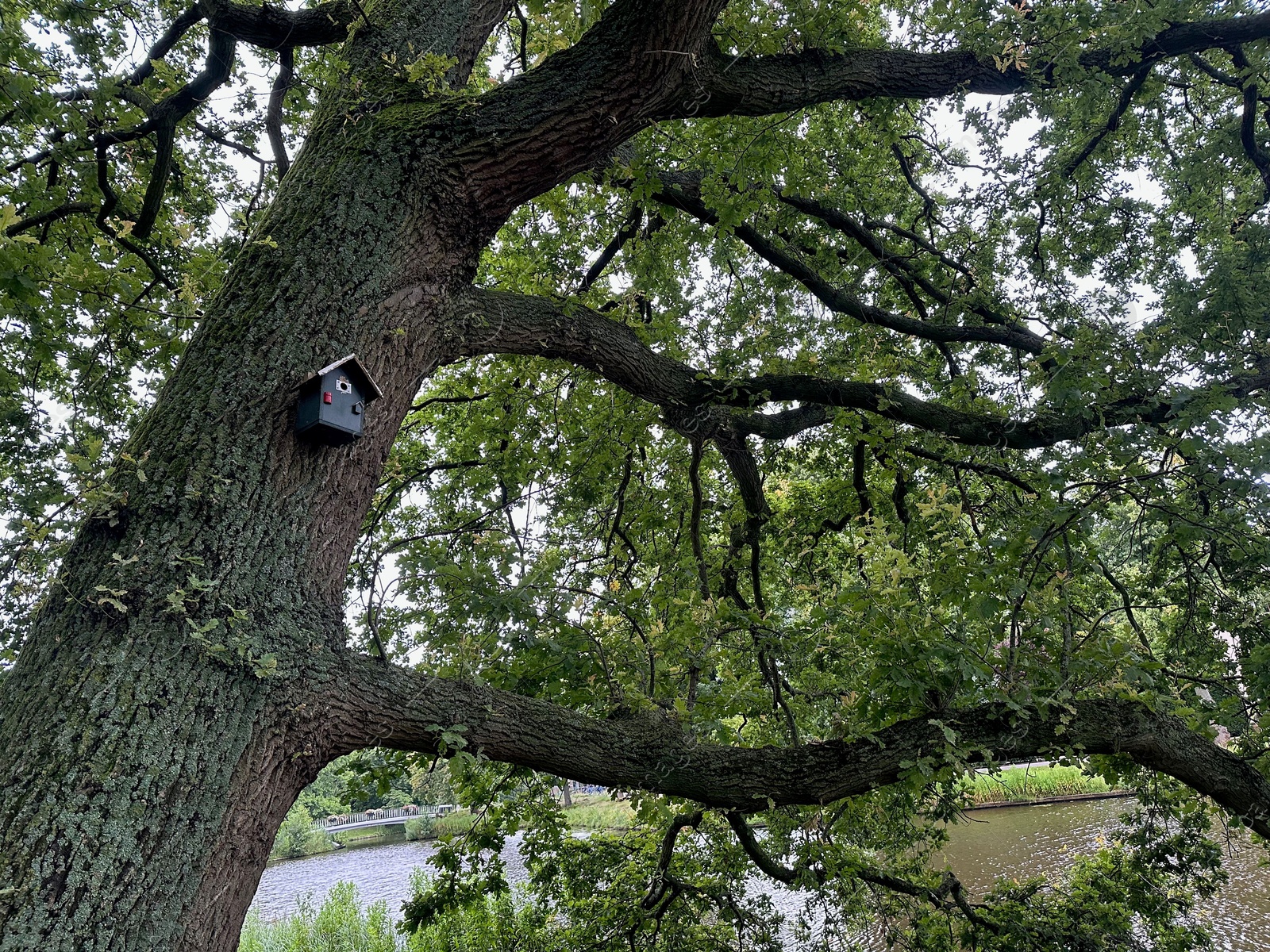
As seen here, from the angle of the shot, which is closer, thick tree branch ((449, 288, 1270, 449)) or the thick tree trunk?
the thick tree trunk

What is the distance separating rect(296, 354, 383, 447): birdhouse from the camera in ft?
6.61

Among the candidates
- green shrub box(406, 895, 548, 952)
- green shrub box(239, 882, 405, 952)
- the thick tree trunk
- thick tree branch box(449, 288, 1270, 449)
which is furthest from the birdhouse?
green shrub box(239, 882, 405, 952)

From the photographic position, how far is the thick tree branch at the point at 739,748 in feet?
6.79

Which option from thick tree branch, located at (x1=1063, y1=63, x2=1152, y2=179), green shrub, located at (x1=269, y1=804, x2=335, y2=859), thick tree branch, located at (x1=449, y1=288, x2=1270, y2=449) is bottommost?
green shrub, located at (x1=269, y1=804, x2=335, y2=859)

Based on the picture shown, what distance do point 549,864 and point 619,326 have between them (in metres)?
3.61

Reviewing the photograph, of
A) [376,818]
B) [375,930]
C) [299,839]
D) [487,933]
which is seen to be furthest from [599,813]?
[376,818]

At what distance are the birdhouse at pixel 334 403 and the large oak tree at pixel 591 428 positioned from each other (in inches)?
3.0

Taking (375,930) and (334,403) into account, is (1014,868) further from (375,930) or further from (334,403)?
(334,403)

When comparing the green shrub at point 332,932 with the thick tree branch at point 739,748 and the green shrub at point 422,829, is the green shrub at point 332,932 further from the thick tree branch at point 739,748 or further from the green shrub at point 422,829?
the green shrub at point 422,829

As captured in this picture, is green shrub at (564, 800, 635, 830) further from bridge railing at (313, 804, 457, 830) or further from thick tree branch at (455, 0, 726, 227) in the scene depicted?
thick tree branch at (455, 0, 726, 227)

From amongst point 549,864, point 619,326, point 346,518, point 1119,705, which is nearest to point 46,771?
point 346,518

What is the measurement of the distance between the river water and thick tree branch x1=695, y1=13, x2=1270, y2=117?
5.34m

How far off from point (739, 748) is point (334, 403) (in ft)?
5.96

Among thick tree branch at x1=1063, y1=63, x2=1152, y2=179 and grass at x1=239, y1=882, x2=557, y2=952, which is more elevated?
thick tree branch at x1=1063, y1=63, x2=1152, y2=179
